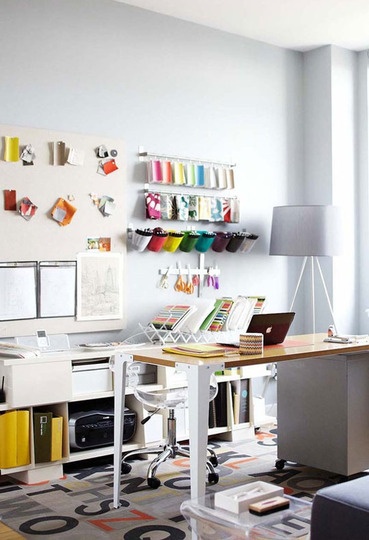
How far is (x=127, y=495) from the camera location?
408 cm

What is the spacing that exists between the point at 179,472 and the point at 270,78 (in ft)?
10.8

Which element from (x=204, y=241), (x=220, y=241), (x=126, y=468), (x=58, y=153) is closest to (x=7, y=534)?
(x=126, y=468)

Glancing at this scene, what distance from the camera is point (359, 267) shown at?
643 cm

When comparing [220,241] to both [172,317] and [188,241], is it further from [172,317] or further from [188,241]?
[172,317]

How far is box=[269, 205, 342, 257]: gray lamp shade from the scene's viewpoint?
5.59 m

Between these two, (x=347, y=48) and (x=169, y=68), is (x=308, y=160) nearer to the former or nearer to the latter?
(x=347, y=48)

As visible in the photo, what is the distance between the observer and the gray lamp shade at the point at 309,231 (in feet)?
18.3

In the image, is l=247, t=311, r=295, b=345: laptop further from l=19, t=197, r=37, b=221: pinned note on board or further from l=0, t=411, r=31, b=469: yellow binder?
l=19, t=197, r=37, b=221: pinned note on board

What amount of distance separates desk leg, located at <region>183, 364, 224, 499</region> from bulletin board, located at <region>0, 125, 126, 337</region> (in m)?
1.70

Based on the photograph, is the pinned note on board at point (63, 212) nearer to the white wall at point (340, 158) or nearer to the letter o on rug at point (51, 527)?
the letter o on rug at point (51, 527)

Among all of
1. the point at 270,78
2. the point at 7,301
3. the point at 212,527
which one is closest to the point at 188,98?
the point at 270,78

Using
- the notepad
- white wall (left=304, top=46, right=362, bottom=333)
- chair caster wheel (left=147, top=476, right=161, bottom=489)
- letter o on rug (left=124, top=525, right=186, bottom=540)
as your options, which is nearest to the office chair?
chair caster wheel (left=147, top=476, right=161, bottom=489)

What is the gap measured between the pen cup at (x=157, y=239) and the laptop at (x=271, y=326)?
4.29ft

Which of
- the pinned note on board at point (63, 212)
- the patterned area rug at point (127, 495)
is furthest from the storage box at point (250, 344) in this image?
the pinned note on board at point (63, 212)
